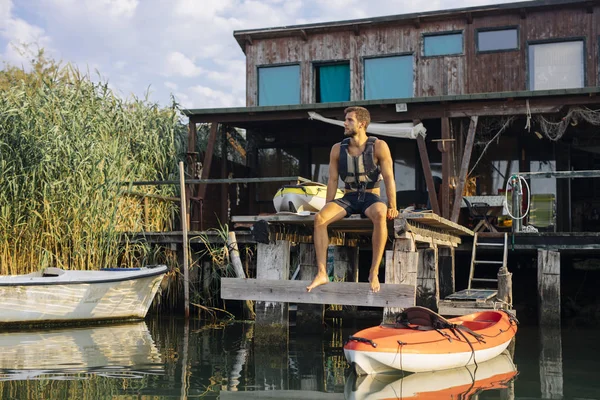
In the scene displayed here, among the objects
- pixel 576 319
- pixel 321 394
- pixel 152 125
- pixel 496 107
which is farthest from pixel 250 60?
pixel 321 394

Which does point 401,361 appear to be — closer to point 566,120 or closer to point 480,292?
point 480,292

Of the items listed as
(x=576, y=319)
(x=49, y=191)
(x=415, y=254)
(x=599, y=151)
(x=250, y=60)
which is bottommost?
(x=576, y=319)

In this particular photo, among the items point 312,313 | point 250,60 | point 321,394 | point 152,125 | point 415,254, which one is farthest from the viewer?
point 250,60

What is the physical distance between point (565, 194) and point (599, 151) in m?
1.28

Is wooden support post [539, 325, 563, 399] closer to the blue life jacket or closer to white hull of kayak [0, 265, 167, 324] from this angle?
the blue life jacket

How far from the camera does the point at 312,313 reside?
11.2 meters

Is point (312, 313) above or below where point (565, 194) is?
below

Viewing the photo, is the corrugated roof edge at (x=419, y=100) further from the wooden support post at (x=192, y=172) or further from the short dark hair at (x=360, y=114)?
the short dark hair at (x=360, y=114)

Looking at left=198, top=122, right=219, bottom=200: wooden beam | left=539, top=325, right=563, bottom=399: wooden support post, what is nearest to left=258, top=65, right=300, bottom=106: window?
left=198, top=122, right=219, bottom=200: wooden beam

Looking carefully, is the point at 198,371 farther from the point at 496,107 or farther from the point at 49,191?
the point at 496,107

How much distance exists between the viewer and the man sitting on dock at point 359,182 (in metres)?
7.22

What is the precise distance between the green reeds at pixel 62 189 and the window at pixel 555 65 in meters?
9.31

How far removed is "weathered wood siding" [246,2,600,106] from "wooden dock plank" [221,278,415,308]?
10.3m

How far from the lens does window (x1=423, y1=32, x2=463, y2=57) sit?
17125 mm
